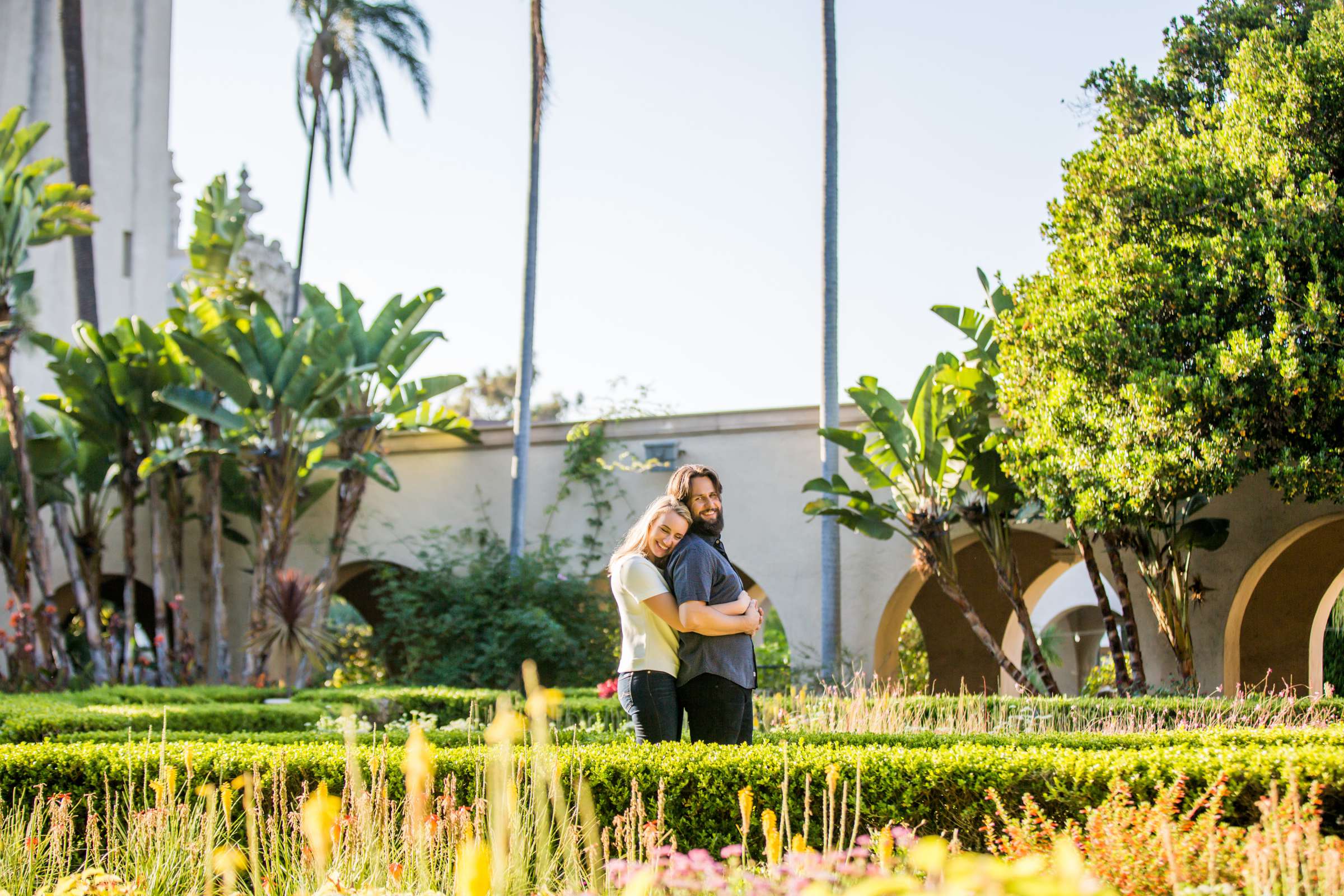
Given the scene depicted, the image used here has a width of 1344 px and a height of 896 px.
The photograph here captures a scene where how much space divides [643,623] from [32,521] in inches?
440

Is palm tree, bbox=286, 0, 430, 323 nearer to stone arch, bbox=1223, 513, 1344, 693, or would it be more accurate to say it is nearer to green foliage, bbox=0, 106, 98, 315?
green foliage, bbox=0, 106, 98, 315

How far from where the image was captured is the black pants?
4484 mm

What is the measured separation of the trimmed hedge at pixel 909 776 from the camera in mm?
4035

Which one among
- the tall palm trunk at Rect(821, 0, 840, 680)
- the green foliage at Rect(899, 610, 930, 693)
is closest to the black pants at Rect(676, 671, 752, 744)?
the tall palm trunk at Rect(821, 0, 840, 680)

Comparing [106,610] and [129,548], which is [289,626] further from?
[106,610]

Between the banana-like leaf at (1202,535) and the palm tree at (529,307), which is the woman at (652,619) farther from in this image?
the palm tree at (529,307)

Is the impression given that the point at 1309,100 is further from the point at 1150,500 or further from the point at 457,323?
the point at 457,323

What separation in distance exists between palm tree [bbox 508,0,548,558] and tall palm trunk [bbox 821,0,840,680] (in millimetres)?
3568

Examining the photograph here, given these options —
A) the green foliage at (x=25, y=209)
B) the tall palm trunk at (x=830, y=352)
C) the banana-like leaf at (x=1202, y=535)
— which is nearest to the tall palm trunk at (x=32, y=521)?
the green foliage at (x=25, y=209)

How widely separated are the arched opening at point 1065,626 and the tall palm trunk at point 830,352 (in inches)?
118

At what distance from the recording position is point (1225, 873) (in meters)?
3.20

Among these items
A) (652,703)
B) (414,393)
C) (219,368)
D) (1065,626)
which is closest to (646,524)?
(652,703)

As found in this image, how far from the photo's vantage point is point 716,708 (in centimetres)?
450

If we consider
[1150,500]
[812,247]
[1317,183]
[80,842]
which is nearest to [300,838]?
[80,842]
